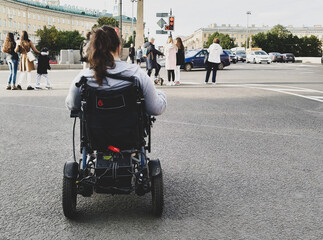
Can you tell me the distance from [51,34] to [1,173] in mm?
89594

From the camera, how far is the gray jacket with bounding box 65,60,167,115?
9.12 ft

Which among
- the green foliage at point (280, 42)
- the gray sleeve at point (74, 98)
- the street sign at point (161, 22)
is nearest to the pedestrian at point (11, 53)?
the gray sleeve at point (74, 98)

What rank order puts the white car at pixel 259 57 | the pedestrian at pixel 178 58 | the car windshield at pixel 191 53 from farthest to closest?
the white car at pixel 259 57 < the car windshield at pixel 191 53 < the pedestrian at pixel 178 58

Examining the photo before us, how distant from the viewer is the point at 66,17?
128375 millimetres

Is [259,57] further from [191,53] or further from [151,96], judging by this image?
[151,96]

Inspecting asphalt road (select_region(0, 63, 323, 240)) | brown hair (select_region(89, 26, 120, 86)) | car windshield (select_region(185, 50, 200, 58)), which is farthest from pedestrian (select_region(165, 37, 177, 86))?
brown hair (select_region(89, 26, 120, 86))

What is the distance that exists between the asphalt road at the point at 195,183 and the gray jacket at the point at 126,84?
0.81 metres

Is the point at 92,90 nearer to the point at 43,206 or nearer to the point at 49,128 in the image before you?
the point at 43,206

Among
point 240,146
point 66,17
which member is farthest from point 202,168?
point 66,17

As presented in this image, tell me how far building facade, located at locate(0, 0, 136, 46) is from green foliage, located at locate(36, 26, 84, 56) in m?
4.93

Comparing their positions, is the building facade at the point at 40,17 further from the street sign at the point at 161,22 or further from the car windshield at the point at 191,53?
the street sign at the point at 161,22

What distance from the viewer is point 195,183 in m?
3.82

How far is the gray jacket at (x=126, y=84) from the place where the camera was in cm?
278

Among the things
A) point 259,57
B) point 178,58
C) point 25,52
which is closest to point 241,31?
point 259,57
